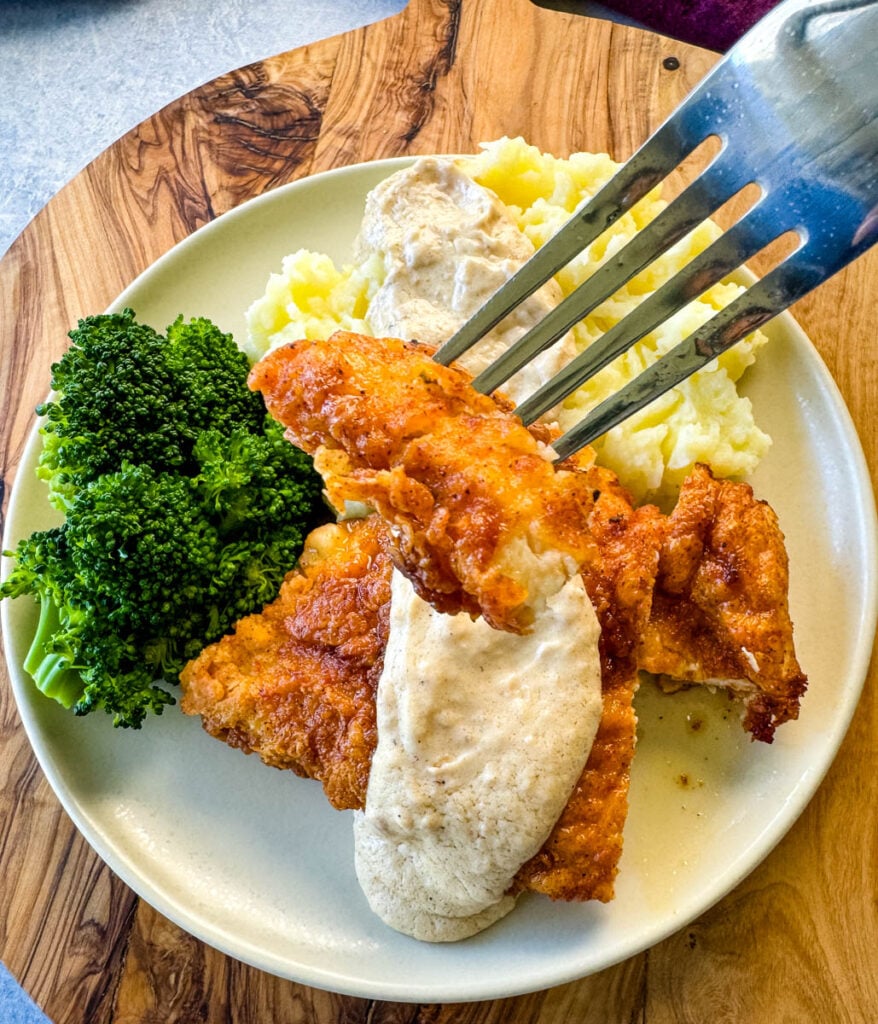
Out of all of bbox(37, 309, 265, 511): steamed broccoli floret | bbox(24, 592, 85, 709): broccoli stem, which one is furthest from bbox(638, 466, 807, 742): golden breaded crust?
bbox(24, 592, 85, 709): broccoli stem

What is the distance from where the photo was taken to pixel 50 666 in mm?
3137

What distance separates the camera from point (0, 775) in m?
3.43

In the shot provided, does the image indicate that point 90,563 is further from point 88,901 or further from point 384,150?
point 384,150

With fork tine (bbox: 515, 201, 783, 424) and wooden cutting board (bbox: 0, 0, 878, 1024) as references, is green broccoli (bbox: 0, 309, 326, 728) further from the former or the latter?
fork tine (bbox: 515, 201, 783, 424)

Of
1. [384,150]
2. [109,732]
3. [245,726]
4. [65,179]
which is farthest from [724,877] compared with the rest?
[65,179]

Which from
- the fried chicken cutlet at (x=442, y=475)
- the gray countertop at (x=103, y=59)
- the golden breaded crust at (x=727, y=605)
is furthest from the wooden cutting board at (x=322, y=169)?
the fried chicken cutlet at (x=442, y=475)

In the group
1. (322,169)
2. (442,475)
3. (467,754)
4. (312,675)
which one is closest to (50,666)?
(312,675)

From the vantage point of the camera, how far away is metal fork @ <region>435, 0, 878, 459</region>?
81.7 inches

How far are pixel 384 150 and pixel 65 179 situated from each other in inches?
93.4

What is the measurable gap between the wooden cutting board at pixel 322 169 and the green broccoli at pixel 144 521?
663 millimetres

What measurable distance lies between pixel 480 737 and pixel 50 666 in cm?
150

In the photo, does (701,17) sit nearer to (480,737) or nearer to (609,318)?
(609,318)

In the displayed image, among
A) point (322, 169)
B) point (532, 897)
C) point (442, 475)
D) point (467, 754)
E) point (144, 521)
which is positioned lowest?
point (532, 897)

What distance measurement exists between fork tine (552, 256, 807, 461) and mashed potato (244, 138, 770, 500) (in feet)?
2.60
